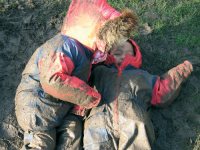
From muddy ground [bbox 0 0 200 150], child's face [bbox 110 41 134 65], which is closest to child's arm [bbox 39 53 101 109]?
muddy ground [bbox 0 0 200 150]

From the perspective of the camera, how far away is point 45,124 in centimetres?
375

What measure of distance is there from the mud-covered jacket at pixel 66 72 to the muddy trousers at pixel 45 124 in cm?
9

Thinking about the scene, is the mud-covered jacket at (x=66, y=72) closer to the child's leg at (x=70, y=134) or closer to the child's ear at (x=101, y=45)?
the child's ear at (x=101, y=45)

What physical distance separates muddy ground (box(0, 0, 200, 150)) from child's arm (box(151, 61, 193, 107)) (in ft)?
0.35

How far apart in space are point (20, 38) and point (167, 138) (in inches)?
63.4

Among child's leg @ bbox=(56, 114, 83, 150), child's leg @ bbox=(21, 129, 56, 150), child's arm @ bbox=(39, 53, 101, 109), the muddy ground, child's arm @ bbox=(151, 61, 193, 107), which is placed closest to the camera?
child's arm @ bbox=(39, 53, 101, 109)

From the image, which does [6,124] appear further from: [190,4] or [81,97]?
[190,4]

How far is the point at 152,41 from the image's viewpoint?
4.64 meters

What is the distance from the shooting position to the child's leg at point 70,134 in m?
3.79

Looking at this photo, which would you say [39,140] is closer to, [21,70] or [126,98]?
[126,98]

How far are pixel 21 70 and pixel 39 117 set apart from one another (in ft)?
2.43

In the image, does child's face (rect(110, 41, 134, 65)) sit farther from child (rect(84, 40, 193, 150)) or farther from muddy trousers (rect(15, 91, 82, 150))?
muddy trousers (rect(15, 91, 82, 150))

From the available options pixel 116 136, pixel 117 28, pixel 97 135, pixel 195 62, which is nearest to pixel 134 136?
pixel 116 136

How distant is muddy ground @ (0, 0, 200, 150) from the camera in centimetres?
395
